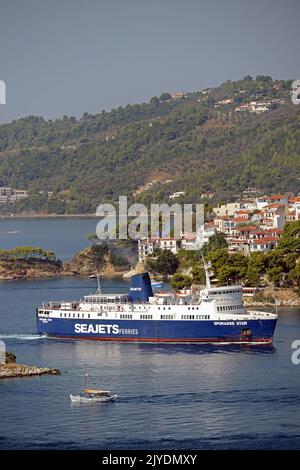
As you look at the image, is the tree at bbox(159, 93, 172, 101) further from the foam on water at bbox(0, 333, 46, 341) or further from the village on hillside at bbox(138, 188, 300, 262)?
the foam on water at bbox(0, 333, 46, 341)

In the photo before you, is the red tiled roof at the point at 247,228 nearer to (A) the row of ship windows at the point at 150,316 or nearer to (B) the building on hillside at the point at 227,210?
(B) the building on hillside at the point at 227,210

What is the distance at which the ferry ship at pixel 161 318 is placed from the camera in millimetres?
34594

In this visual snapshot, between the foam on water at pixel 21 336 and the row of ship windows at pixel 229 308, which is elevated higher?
the row of ship windows at pixel 229 308

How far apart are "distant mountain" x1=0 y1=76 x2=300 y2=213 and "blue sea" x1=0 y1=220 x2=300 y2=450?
55684 mm

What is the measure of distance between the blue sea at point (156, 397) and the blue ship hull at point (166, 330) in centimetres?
48

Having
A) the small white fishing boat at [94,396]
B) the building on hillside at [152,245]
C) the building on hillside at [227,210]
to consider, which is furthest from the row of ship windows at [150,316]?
the building on hillside at [227,210]

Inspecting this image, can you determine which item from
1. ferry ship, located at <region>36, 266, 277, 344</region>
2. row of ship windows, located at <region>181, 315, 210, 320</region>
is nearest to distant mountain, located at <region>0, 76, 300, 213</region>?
ferry ship, located at <region>36, 266, 277, 344</region>

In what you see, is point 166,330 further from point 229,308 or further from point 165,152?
point 165,152

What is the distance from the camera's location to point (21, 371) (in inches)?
1182

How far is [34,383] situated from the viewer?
2908 cm

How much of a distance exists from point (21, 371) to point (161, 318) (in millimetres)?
6118
